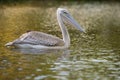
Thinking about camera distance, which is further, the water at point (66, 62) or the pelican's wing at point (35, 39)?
the pelican's wing at point (35, 39)

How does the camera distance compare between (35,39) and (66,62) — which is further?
(35,39)

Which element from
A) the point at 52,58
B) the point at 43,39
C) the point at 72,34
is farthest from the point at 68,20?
the point at 72,34

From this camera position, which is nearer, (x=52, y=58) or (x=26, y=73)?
(x=26, y=73)

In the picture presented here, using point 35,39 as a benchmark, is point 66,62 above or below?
below

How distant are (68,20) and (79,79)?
511cm

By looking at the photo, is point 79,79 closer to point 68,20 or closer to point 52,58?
point 52,58

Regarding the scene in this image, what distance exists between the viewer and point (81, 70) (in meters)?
10.4

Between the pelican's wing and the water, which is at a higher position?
the pelican's wing

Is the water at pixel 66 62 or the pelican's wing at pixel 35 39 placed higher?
the pelican's wing at pixel 35 39

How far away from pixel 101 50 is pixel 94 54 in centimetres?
91

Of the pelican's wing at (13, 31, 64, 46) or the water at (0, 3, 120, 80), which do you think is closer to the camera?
the water at (0, 3, 120, 80)

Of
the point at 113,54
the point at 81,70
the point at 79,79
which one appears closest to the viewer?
the point at 79,79

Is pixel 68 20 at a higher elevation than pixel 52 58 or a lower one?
higher

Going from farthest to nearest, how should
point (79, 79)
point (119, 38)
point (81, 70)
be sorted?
point (119, 38), point (81, 70), point (79, 79)
